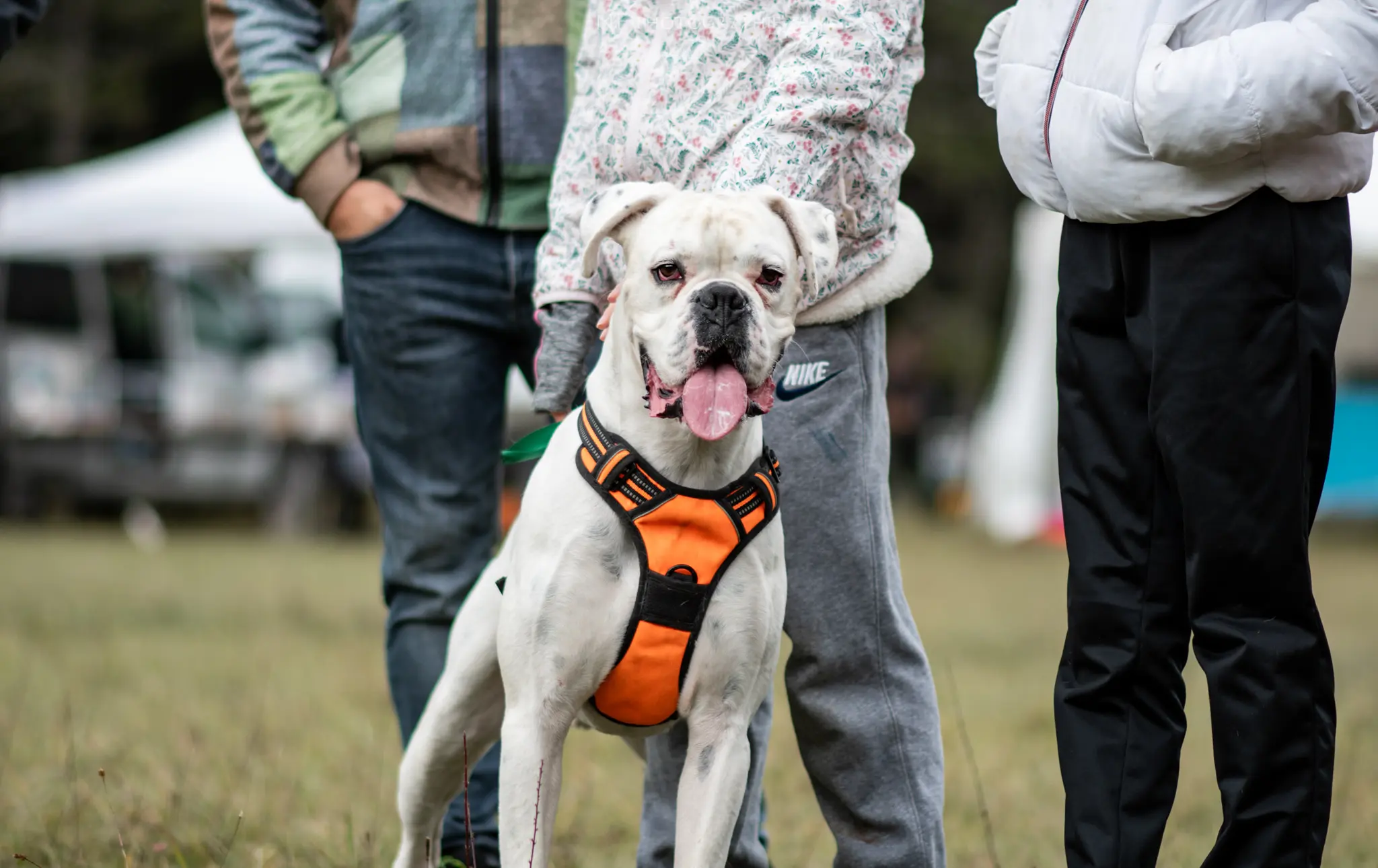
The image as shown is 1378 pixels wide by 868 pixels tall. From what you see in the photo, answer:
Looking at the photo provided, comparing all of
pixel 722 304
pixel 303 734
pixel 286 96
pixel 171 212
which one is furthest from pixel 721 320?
pixel 171 212

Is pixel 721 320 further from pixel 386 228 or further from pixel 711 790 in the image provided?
pixel 386 228

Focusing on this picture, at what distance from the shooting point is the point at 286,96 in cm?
349

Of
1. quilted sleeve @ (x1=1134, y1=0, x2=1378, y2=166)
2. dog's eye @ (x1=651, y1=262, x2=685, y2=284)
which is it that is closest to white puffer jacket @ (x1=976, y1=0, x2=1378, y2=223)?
quilted sleeve @ (x1=1134, y1=0, x2=1378, y2=166)

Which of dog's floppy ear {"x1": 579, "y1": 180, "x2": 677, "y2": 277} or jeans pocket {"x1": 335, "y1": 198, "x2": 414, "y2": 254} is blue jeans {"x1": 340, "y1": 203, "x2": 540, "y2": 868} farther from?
dog's floppy ear {"x1": 579, "y1": 180, "x2": 677, "y2": 277}

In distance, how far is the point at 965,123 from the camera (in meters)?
25.8

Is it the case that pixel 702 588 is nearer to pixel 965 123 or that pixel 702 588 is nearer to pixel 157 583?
pixel 157 583

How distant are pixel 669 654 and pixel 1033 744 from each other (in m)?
3.19

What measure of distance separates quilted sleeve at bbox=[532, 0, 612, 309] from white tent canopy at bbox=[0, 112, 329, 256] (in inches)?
412

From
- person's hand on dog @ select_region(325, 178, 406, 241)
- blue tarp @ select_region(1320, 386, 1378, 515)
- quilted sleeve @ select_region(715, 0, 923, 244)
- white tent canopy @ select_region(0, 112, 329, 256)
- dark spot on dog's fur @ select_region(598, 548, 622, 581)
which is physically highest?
quilted sleeve @ select_region(715, 0, 923, 244)

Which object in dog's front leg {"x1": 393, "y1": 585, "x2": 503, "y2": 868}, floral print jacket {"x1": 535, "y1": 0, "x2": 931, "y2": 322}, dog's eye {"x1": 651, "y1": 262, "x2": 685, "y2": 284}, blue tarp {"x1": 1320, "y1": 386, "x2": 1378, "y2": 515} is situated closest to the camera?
dog's eye {"x1": 651, "y1": 262, "x2": 685, "y2": 284}

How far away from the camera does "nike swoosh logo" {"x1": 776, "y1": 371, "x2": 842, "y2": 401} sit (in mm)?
3010

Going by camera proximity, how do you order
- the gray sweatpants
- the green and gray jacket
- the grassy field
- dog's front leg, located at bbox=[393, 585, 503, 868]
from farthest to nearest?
the grassy field
the green and gray jacket
dog's front leg, located at bbox=[393, 585, 503, 868]
the gray sweatpants

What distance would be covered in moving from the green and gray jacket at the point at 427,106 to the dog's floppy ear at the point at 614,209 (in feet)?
2.09

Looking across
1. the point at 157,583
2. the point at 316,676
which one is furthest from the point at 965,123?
the point at 316,676
